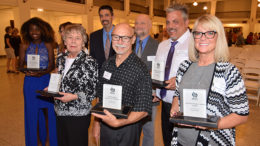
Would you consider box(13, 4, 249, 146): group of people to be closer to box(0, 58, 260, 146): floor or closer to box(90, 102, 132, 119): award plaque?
box(90, 102, 132, 119): award plaque

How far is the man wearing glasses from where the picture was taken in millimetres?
A: 2078

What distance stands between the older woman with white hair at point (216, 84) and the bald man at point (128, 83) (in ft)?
1.13

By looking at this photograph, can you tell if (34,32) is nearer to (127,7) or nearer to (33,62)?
(33,62)

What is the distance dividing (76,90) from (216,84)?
1269mm

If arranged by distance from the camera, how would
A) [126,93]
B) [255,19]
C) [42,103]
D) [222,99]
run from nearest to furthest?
1. [222,99]
2. [126,93]
3. [42,103]
4. [255,19]

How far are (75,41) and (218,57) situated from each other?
4.36 ft

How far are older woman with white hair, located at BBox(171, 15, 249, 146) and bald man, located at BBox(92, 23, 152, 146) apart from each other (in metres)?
0.34

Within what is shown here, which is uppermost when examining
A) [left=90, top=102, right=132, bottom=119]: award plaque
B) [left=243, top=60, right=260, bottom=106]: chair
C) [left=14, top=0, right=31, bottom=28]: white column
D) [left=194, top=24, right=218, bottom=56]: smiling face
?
[left=14, top=0, right=31, bottom=28]: white column

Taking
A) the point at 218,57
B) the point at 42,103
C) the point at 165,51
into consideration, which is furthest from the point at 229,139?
the point at 42,103

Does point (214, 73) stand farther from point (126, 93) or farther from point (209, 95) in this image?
point (126, 93)

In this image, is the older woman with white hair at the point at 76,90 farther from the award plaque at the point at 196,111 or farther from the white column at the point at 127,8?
the white column at the point at 127,8

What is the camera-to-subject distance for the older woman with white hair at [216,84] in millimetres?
→ 1216

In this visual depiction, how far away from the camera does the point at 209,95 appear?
1.30m

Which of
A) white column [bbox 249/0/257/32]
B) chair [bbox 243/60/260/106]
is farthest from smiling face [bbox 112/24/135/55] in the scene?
white column [bbox 249/0/257/32]
